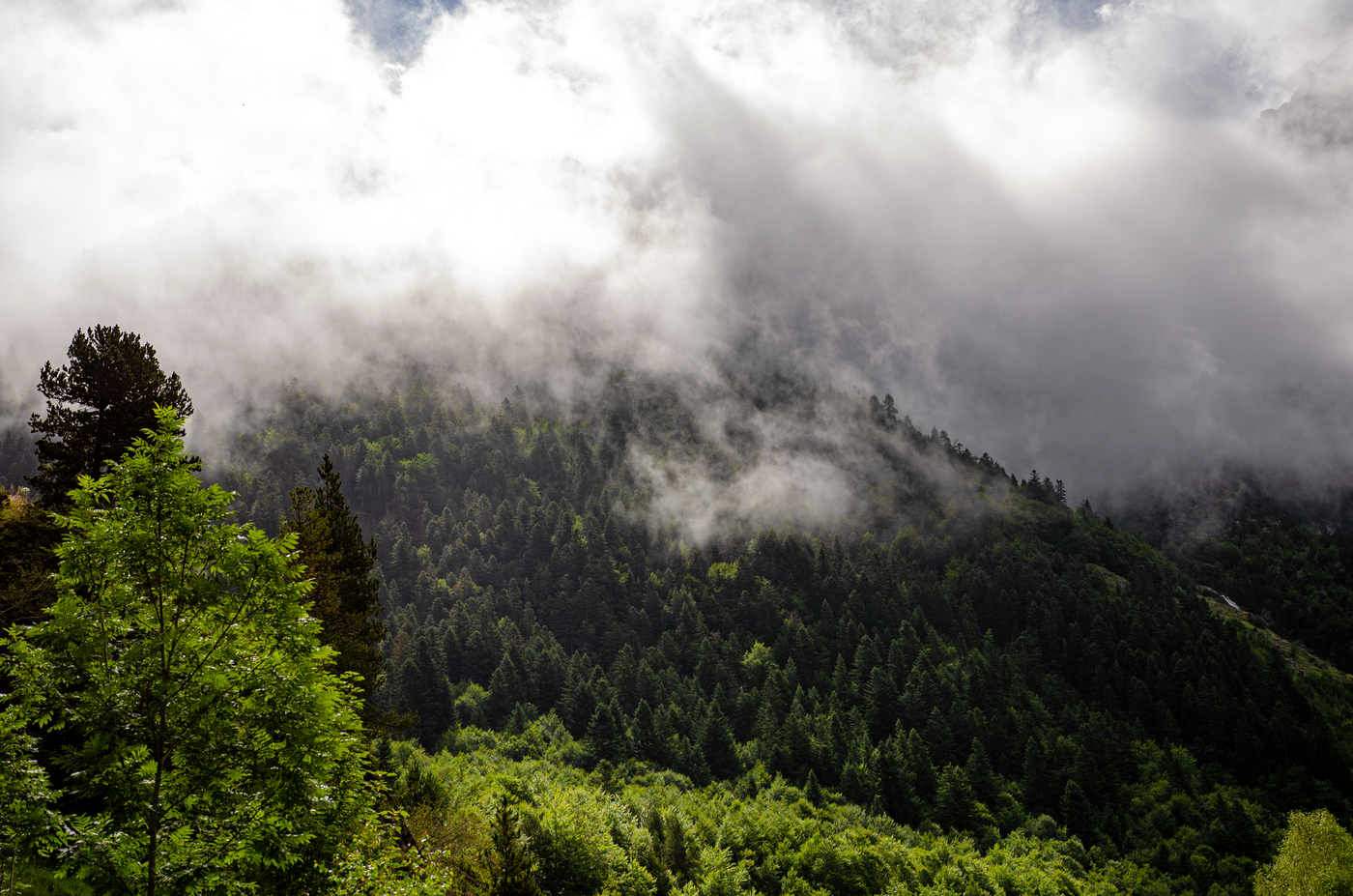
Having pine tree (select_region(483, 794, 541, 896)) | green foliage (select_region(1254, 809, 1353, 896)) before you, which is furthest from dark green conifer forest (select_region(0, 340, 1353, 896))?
Result: green foliage (select_region(1254, 809, 1353, 896))

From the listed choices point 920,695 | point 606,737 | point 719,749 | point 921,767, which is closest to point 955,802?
point 921,767

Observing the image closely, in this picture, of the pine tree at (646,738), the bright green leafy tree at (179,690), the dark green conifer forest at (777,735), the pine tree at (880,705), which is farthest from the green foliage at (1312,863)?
the bright green leafy tree at (179,690)

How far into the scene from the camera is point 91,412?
38094 millimetres

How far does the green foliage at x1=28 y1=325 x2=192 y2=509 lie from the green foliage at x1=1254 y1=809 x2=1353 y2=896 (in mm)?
100523

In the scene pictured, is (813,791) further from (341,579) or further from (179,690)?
(179,690)

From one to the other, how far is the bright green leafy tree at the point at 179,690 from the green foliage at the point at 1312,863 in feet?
299

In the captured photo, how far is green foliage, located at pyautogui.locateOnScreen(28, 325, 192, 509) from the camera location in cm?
3688

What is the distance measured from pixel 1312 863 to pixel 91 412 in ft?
357

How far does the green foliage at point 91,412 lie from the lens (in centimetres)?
3688

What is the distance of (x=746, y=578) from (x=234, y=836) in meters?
186

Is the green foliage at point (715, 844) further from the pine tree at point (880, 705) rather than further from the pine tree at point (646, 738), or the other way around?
the pine tree at point (880, 705)

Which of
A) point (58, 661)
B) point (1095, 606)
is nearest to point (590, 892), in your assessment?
point (58, 661)

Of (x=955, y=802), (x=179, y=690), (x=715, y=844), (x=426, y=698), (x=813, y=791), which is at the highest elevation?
(x=426, y=698)

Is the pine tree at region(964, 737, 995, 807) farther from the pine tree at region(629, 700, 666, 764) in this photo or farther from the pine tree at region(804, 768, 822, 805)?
the pine tree at region(629, 700, 666, 764)
